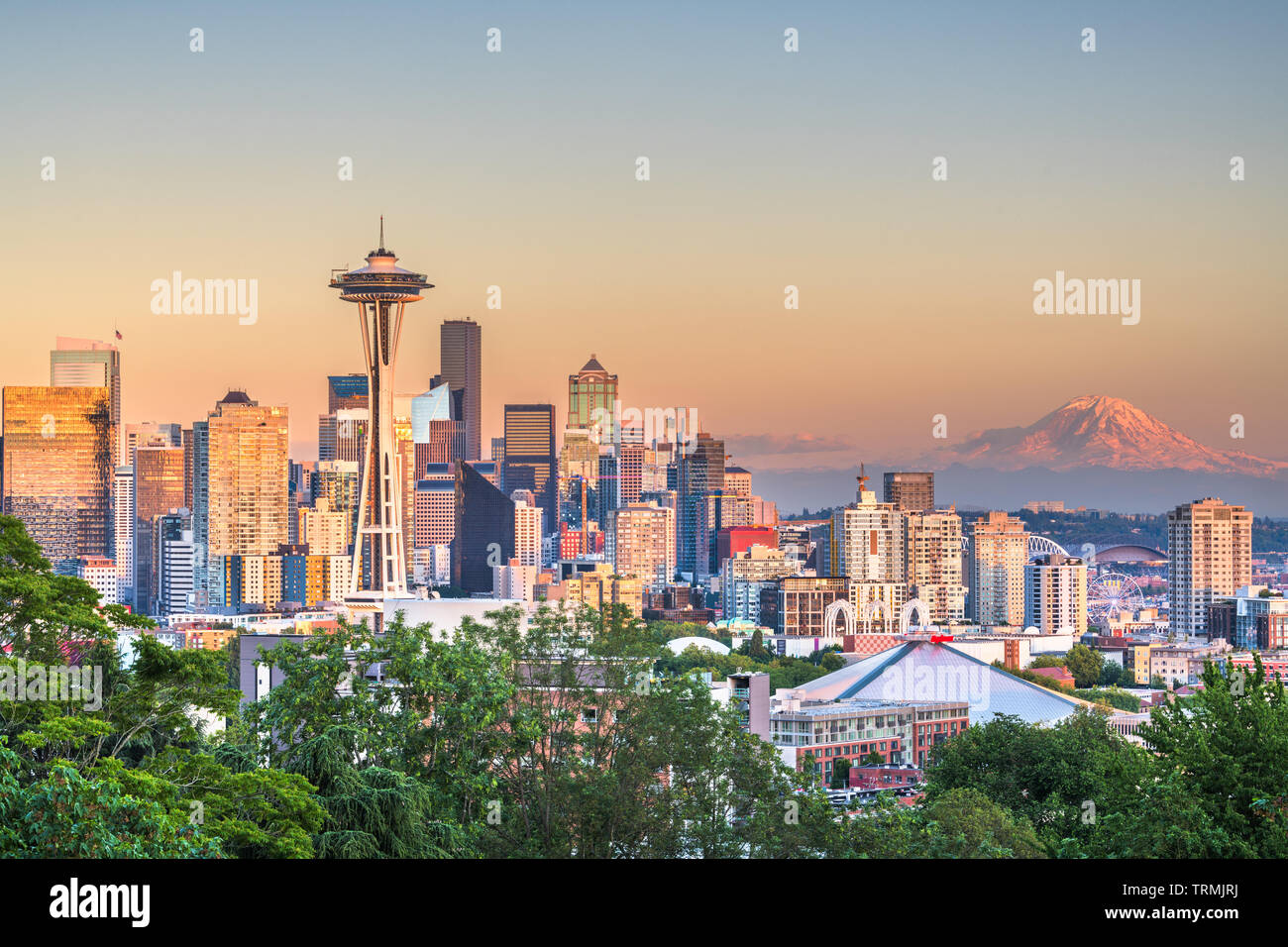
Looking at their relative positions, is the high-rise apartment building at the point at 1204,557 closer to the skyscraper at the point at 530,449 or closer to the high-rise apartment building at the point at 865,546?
the high-rise apartment building at the point at 865,546

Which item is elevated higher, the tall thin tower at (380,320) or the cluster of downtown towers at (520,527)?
the tall thin tower at (380,320)

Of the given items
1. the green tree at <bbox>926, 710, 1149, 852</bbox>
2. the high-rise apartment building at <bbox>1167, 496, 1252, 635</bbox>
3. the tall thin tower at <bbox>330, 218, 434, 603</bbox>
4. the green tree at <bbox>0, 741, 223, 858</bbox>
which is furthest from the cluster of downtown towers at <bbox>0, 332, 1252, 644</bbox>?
the green tree at <bbox>0, 741, 223, 858</bbox>

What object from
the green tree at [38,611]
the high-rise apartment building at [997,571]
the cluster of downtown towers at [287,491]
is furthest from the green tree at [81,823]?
the high-rise apartment building at [997,571]

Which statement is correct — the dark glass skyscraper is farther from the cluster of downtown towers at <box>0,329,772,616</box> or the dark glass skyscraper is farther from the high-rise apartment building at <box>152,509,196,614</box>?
the high-rise apartment building at <box>152,509,196,614</box>

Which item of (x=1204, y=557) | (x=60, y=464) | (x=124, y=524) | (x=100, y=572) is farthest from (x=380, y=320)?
(x=1204, y=557)

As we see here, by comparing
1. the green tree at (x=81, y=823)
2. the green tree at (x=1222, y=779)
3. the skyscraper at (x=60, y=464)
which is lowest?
the green tree at (x=1222, y=779)

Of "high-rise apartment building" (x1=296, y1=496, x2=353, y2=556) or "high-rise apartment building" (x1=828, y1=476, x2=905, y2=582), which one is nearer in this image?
"high-rise apartment building" (x1=828, y1=476, x2=905, y2=582)
